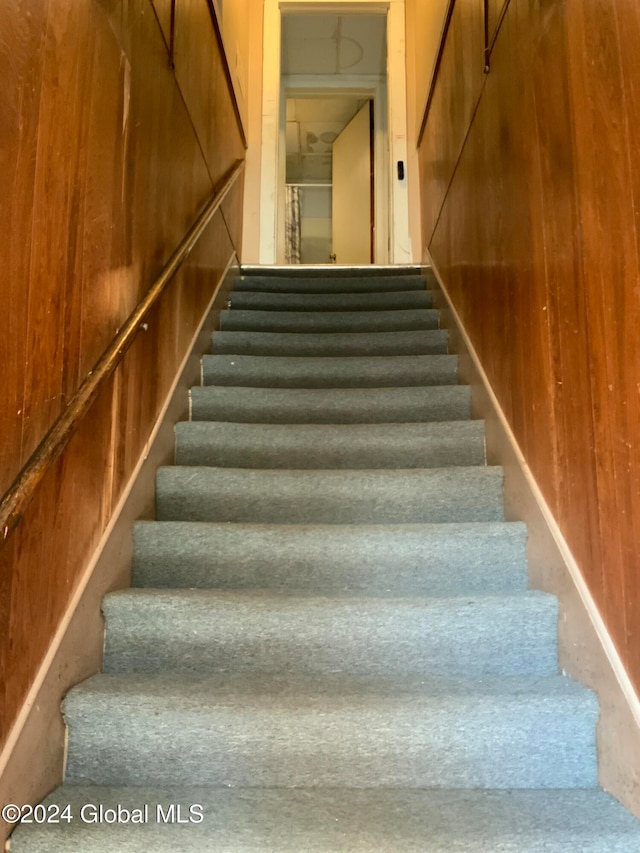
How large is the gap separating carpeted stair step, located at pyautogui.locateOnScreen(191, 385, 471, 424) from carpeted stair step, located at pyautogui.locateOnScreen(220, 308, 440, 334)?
723mm

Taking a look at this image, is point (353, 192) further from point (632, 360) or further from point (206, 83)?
point (632, 360)

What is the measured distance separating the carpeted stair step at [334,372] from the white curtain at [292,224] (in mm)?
4711

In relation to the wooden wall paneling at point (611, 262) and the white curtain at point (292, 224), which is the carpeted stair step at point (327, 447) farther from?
the white curtain at point (292, 224)

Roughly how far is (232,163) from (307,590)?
9.97ft

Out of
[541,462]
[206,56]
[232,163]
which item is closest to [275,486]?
[541,462]

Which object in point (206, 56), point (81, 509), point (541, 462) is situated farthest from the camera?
point (206, 56)

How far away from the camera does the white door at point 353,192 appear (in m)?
5.59

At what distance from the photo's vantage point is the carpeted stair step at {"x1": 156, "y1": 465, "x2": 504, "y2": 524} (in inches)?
71.3

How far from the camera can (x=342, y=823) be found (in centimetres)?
103

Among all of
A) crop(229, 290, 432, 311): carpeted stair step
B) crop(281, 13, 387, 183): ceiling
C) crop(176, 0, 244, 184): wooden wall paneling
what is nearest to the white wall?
crop(281, 13, 387, 183): ceiling

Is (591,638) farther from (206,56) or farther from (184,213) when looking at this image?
(206,56)

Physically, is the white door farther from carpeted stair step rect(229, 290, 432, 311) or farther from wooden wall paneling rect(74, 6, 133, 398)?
wooden wall paneling rect(74, 6, 133, 398)

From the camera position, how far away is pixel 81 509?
1.31 meters

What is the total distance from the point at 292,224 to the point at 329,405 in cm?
547
